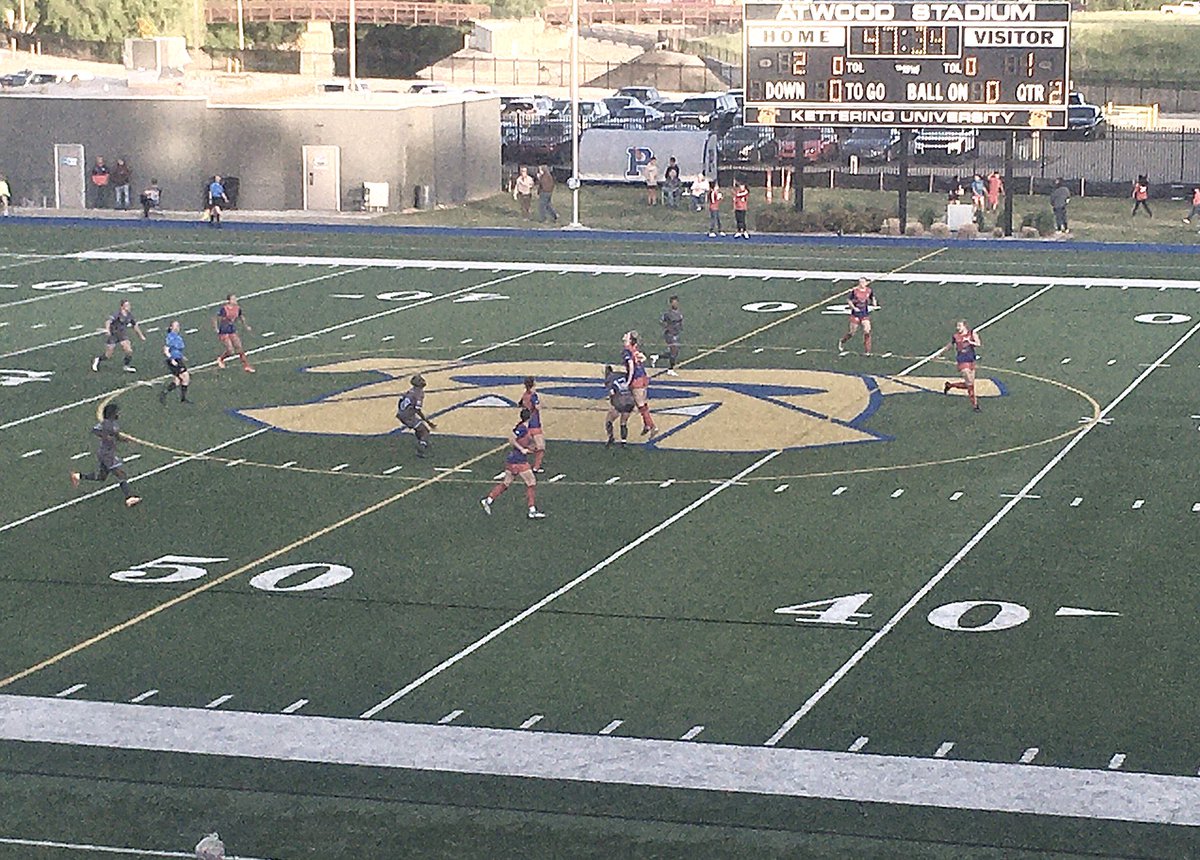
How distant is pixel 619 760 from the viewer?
1856 centimetres

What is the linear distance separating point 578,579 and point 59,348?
65.1 ft

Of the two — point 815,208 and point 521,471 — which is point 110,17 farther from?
point 521,471

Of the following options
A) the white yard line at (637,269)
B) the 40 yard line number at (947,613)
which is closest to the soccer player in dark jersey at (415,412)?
the 40 yard line number at (947,613)

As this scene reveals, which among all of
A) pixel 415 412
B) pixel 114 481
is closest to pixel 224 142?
pixel 415 412

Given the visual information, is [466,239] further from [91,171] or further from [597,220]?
[91,171]

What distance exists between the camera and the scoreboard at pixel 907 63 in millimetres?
57531

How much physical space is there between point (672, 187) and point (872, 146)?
1459cm

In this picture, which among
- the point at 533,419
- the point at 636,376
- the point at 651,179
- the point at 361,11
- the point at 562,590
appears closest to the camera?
the point at 562,590

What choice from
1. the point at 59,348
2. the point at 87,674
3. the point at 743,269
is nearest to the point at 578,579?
the point at 87,674

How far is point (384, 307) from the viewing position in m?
47.4

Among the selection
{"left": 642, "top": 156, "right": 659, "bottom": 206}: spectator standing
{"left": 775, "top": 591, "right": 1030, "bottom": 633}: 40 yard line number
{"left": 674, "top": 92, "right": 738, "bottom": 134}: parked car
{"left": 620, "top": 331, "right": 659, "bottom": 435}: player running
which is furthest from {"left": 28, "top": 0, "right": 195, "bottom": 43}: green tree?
{"left": 775, "top": 591, "right": 1030, "bottom": 633}: 40 yard line number

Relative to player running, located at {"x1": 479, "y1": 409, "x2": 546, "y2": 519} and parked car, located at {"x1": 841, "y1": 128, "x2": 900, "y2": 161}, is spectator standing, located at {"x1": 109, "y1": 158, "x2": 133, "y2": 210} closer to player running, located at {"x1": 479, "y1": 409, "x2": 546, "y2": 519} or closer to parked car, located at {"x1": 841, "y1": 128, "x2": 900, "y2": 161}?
parked car, located at {"x1": 841, "y1": 128, "x2": 900, "y2": 161}

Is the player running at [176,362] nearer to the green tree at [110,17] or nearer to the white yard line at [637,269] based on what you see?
the white yard line at [637,269]

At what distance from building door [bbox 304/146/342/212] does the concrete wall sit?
207 mm
